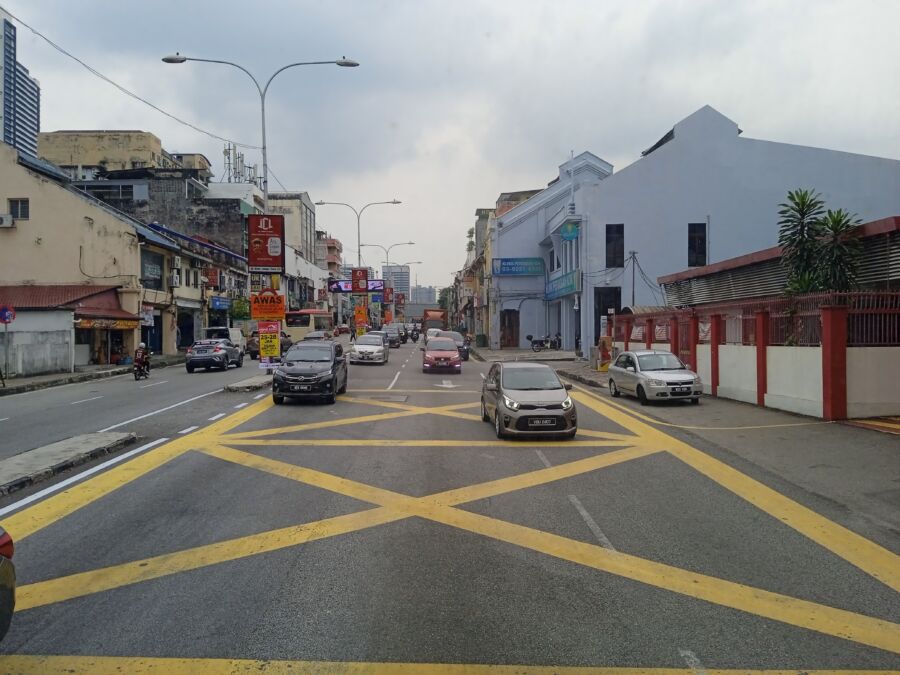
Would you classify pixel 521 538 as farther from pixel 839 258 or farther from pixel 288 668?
pixel 839 258

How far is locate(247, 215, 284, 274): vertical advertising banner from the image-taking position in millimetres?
24984

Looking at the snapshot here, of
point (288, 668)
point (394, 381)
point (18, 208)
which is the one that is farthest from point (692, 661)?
point (18, 208)

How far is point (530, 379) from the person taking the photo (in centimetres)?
1435

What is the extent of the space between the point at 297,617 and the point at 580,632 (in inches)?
77.7

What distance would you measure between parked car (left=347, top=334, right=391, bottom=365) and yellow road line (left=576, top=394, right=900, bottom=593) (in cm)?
2614

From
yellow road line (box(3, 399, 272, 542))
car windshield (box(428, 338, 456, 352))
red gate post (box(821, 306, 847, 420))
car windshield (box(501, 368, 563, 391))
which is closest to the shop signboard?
car windshield (box(428, 338, 456, 352))

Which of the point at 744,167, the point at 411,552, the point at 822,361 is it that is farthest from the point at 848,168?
the point at 411,552

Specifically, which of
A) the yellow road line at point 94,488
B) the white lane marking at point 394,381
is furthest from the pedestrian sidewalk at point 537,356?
the yellow road line at point 94,488

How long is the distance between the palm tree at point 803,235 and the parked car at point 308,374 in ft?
41.2

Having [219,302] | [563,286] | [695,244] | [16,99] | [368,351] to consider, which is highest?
[16,99]

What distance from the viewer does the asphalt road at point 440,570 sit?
4.46m

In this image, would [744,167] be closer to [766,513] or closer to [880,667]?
[766,513]

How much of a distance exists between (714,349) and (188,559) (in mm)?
18395

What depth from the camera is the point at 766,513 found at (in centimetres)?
813
